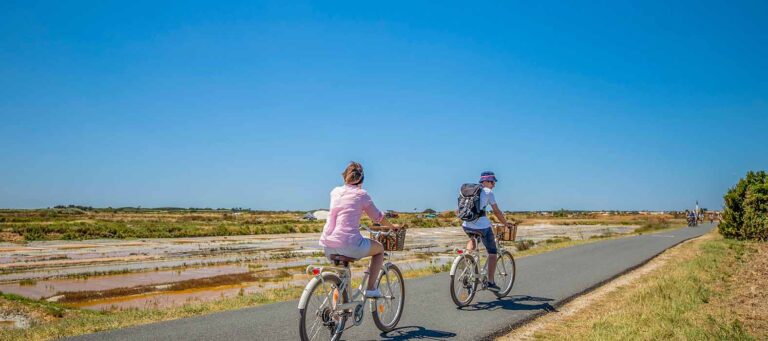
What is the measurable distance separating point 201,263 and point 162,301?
36.8 feet

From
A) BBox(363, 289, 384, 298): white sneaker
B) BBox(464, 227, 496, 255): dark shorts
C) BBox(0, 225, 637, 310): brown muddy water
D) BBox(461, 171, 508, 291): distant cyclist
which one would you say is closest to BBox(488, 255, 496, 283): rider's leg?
BBox(461, 171, 508, 291): distant cyclist

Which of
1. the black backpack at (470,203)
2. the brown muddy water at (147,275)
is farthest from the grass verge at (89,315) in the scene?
the black backpack at (470,203)

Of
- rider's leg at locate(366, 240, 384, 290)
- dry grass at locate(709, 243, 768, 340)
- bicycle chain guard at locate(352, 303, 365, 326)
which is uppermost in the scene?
rider's leg at locate(366, 240, 384, 290)

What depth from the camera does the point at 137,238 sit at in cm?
4922

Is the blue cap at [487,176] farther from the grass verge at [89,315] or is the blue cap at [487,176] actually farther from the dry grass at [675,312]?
the grass verge at [89,315]

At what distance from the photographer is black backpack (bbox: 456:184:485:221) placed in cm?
906

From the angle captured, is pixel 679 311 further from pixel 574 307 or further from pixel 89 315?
pixel 89 315

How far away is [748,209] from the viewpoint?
28375 millimetres

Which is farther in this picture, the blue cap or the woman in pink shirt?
the blue cap

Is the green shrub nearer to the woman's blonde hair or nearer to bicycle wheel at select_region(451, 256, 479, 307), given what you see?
bicycle wheel at select_region(451, 256, 479, 307)

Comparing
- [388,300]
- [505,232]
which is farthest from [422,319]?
[505,232]

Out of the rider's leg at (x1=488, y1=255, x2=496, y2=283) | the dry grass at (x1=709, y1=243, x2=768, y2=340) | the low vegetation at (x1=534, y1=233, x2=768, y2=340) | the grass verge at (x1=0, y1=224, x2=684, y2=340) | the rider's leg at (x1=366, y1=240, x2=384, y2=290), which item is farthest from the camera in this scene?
the rider's leg at (x1=488, y1=255, x2=496, y2=283)

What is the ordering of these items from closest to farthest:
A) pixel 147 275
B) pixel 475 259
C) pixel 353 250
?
pixel 353 250 < pixel 475 259 < pixel 147 275

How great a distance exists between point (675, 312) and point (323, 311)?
20.0ft
